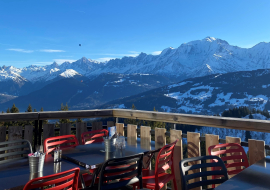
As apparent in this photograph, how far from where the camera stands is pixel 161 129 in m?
2.89

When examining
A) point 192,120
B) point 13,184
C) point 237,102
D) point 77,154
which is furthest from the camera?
point 237,102

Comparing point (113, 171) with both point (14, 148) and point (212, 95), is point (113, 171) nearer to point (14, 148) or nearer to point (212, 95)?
point (14, 148)

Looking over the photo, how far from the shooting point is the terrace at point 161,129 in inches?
86.0

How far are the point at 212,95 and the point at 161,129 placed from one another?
449 ft

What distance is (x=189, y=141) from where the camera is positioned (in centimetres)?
263

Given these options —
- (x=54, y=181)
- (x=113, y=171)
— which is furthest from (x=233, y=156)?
(x=54, y=181)

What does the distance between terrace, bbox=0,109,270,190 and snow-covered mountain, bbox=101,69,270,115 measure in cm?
10892

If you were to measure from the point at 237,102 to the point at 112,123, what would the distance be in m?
131

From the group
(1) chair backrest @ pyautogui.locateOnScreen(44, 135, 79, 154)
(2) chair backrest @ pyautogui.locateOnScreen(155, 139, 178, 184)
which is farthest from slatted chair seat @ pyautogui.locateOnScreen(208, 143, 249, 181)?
(1) chair backrest @ pyautogui.locateOnScreen(44, 135, 79, 154)

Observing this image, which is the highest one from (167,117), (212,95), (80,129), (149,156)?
(167,117)

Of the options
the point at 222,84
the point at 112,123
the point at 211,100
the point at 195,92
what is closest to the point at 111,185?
the point at 112,123

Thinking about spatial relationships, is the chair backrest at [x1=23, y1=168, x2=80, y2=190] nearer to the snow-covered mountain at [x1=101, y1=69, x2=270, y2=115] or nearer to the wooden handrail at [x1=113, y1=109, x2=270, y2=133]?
the wooden handrail at [x1=113, y1=109, x2=270, y2=133]

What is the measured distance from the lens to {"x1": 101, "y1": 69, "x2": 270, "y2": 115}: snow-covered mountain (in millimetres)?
117750

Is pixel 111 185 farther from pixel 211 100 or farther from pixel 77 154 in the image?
pixel 211 100
